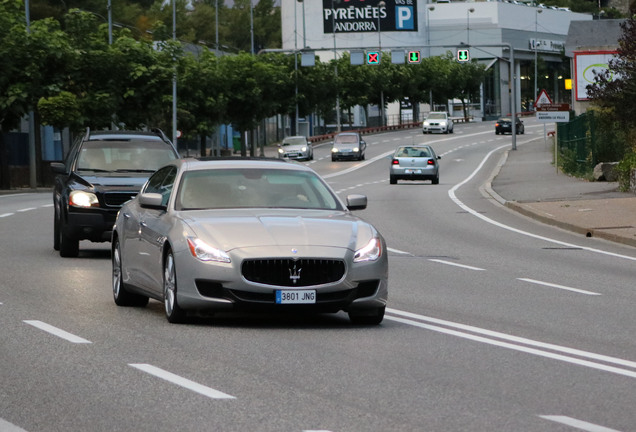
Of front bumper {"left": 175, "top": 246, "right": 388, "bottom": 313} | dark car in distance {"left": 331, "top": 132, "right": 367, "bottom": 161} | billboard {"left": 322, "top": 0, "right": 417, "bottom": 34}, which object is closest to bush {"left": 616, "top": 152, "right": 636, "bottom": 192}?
front bumper {"left": 175, "top": 246, "right": 388, "bottom": 313}

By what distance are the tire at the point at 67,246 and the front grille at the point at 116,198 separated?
70 cm

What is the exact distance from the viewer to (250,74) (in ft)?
320

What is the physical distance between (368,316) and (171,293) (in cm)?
167

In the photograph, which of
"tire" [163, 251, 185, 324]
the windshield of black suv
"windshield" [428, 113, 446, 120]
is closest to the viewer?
"tire" [163, 251, 185, 324]

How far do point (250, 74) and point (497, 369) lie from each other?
291 feet

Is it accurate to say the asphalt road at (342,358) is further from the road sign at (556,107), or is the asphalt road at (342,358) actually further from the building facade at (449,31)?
the building facade at (449,31)

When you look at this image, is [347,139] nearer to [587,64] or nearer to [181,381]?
[587,64]

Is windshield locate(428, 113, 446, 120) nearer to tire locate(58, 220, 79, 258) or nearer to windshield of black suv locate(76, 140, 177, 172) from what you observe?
windshield of black suv locate(76, 140, 177, 172)

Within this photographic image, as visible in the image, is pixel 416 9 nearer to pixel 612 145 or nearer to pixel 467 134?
pixel 467 134

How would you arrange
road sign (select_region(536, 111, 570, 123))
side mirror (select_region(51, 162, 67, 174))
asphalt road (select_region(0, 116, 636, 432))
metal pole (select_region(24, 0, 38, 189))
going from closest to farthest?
asphalt road (select_region(0, 116, 636, 432))
side mirror (select_region(51, 162, 67, 174))
road sign (select_region(536, 111, 570, 123))
metal pole (select_region(24, 0, 38, 189))

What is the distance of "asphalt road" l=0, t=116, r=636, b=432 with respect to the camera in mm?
7848

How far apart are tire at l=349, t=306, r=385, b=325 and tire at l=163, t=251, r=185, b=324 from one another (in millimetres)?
1449

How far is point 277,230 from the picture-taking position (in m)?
11.9

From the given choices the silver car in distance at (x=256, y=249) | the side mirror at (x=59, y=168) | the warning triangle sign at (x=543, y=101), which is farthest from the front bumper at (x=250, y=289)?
the warning triangle sign at (x=543, y=101)
